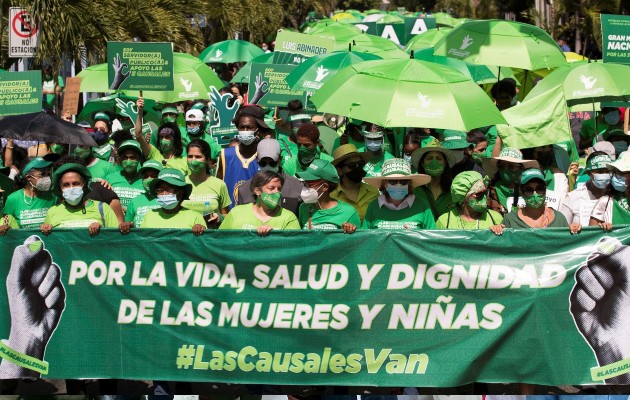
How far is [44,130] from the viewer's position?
1174cm

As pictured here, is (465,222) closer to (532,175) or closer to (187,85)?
(532,175)

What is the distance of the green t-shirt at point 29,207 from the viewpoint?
386 inches

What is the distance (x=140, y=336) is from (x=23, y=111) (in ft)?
17.2

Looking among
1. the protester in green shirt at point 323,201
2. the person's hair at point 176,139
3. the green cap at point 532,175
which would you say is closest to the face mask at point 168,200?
the protester in green shirt at point 323,201

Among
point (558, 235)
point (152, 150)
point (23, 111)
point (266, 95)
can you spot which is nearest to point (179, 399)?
point (558, 235)

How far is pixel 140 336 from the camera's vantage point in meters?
8.12

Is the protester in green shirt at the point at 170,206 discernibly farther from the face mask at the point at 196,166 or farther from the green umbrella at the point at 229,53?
the green umbrella at the point at 229,53

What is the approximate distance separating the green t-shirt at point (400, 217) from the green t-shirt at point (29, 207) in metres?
2.74

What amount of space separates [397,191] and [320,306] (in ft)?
4.44

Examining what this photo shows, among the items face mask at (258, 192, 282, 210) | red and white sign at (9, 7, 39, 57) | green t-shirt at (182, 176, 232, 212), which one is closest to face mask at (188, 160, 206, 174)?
green t-shirt at (182, 176, 232, 212)

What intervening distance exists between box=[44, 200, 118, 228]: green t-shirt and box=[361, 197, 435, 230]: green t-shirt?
1936 millimetres

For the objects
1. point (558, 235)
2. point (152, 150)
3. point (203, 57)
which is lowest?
point (203, 57)

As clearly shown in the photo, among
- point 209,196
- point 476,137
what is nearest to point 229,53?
point 476,137

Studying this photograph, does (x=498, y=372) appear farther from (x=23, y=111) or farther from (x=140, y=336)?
(x=23, y=111)
